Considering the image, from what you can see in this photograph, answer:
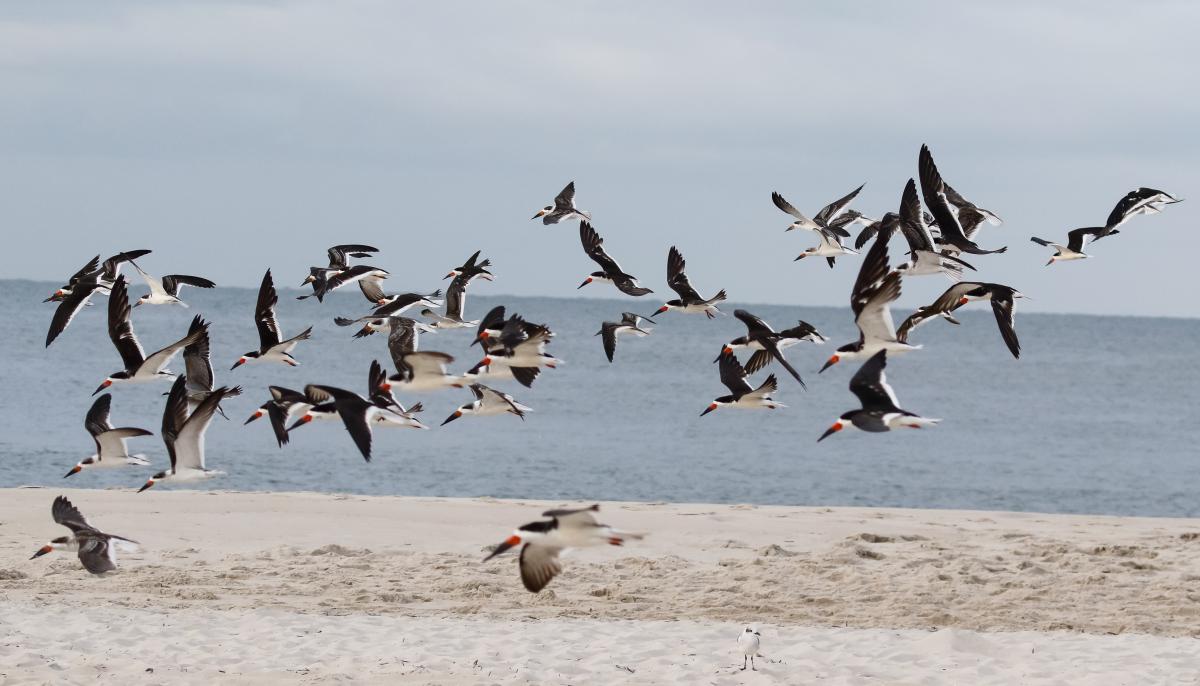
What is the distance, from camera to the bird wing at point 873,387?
9.65m

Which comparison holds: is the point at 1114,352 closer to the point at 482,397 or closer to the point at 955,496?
the point at 955,496

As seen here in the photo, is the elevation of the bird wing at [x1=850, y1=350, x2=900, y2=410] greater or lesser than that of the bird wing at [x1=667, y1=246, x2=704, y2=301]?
lesser

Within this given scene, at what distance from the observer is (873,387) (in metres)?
9.74

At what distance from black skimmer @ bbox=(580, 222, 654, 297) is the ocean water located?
10.4 metres

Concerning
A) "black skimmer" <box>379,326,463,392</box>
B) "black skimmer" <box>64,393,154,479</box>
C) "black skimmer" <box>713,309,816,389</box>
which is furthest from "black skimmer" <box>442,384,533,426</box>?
"black skimmer" <box>64,393,154,479</box>

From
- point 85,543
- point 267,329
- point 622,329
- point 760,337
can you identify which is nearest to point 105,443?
point 85,543

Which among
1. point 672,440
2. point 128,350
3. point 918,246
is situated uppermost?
point 918,246

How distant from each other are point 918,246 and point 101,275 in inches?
332

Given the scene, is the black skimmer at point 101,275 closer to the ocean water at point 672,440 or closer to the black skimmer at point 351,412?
the black skimmer at point 351,412

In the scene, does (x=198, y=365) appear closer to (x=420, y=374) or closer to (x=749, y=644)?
(x=420, y=374)

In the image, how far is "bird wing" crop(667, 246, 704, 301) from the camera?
47.0 ft

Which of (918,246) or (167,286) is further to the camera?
(167,286)

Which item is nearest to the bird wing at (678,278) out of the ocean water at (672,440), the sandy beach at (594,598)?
the sandy beach at (594,598)

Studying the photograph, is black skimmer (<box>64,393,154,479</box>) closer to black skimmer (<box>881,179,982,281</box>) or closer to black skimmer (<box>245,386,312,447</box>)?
black skimmer (<box>245,386,312,447</box>)
